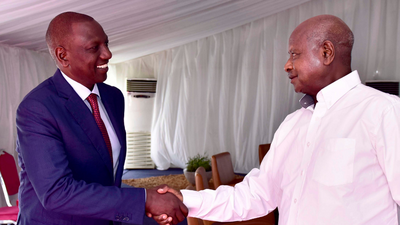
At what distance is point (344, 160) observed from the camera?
1.11m

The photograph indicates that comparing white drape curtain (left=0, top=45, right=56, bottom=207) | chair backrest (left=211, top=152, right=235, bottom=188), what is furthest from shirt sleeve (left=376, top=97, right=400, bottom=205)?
white drape curtain (left=0, top=45, right=56, bottom=207)

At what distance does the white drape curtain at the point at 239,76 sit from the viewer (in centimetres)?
533

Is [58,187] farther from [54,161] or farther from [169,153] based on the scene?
[169,153]

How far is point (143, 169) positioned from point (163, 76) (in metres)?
2.30

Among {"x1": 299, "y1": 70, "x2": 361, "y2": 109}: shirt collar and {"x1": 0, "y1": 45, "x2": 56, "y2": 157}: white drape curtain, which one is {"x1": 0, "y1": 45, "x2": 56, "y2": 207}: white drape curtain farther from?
{"x1": 299, "y1": 70, "x2": 361, "y2": 109}: shirt collar

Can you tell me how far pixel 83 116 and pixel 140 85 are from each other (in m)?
6.59

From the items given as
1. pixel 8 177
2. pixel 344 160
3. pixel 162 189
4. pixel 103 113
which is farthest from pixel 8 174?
pixel 344 160

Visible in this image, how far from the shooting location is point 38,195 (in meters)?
1.28

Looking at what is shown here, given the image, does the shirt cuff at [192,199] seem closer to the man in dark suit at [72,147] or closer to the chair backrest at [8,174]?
the man in dark suit at [72,147]

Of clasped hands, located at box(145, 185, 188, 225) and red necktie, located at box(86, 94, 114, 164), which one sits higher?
red necktie, located at box(86, 94, 114, 164)

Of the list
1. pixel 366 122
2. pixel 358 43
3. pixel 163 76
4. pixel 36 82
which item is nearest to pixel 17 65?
pixel 36 82

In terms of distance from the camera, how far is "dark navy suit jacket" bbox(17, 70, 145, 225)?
1252 millimetres

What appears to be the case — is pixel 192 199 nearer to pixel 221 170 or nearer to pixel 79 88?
pixel 79 88

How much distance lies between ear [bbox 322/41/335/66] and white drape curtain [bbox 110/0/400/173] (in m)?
4.66
